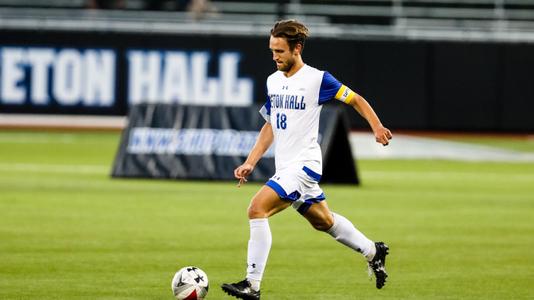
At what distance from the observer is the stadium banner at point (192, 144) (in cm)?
2097

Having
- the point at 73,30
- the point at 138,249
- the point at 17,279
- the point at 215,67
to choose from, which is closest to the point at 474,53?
the point at 215,67

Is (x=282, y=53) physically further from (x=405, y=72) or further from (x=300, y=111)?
(x=405, y=72)

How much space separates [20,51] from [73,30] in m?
1.51

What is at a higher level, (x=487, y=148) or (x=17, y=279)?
(x=17, y=279)

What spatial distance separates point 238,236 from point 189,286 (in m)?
4.83

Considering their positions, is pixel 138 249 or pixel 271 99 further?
pixel 138 249

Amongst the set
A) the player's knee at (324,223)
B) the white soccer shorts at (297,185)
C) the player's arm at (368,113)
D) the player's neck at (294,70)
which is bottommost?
the player's knee at (324,223)

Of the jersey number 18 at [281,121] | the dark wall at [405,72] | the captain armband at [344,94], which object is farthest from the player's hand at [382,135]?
the dark wall at [405,72]

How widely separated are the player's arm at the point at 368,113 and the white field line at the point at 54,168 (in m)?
13.9

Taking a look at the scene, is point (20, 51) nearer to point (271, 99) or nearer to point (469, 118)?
point (469, 118)

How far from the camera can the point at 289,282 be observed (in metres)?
10.5

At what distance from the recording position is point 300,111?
9312 millimetres

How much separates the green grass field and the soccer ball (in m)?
0.50

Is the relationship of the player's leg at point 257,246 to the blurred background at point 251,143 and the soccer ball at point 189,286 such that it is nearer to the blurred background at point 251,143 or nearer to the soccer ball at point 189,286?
the soccer ball at point 189,286
